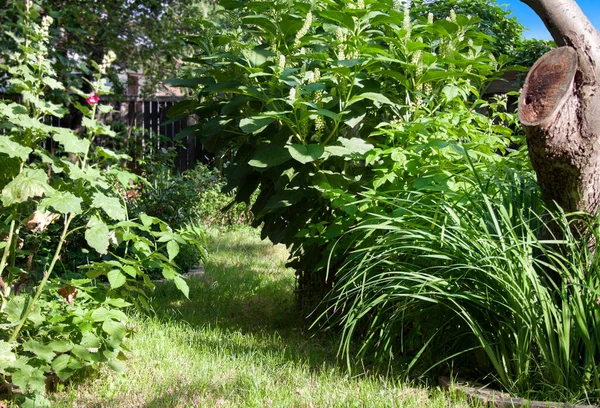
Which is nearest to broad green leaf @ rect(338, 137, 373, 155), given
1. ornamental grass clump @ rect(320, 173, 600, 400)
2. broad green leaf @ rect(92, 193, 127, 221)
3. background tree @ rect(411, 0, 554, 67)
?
ornamental grass clump @ rect(320, 173, 600, 400)

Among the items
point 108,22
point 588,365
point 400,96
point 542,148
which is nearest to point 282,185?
point 400,96

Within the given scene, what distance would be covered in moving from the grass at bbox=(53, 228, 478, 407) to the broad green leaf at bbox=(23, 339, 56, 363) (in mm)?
239

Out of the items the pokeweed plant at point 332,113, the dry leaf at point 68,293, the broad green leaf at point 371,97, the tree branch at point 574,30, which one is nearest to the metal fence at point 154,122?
the pokeweed plant at point 332,113

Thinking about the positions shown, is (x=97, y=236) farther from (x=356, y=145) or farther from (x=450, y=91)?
(x=450, y=91)

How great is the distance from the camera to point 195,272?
571 centimetres

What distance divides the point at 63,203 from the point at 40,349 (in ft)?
1.96

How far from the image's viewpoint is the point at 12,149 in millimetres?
2428

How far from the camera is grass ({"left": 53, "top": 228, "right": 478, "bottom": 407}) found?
2553mm

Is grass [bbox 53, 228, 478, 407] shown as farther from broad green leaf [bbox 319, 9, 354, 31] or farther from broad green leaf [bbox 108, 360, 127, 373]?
broad green leaf [bbox 319, 9, 354, 31]

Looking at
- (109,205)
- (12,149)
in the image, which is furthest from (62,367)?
(12,149)

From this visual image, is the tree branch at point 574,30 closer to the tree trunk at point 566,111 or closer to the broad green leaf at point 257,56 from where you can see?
the tree trunk at point 566,111

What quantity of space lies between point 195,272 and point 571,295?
383cm

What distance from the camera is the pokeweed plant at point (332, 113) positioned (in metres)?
3.14

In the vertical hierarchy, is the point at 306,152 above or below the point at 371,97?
below
